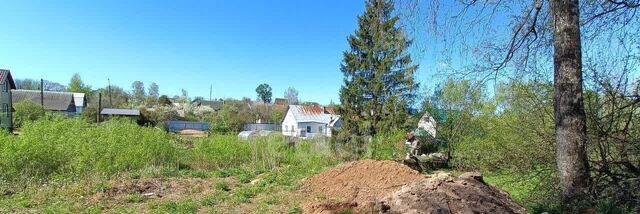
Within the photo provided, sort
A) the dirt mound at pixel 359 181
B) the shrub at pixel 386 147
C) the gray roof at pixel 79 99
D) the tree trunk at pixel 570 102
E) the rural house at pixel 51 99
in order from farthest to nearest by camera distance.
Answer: the gray roof at pixel 79 99 → the rural house at pixel 51 99 → the shrub at pixel 386 147 → the dirt mound at pixel 359 181 → the tree trunk at pixel 570 102

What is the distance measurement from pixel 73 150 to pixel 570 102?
9791 millimetres

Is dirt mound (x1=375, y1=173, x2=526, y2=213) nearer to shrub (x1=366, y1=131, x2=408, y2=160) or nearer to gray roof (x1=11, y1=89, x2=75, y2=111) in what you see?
shrub (x1=366, y1=131, x2=408, y2=160)

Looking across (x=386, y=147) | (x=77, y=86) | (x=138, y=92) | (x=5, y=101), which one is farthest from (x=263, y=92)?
(x=386, y=147)

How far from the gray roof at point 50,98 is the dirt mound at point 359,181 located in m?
45.4

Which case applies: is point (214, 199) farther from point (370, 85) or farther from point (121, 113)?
point (121, 113)

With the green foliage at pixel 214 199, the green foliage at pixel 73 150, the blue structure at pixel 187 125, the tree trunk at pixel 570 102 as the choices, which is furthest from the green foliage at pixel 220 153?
the blue structure at pixel 187 125

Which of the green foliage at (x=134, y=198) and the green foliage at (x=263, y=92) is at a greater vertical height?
the green foliage at (x=263, y=92)

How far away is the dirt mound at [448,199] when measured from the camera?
166 inches

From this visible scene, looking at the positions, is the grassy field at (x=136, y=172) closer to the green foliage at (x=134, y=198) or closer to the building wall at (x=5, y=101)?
the green foliage at (x=134, y=198)

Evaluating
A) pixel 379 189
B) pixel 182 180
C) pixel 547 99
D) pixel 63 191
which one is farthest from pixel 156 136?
pixel 547 99

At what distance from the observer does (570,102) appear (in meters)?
4.12

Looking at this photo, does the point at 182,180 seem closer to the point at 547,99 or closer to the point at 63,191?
the point at 63,191

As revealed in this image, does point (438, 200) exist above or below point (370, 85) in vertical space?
below

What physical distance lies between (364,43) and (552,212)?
67.2ft
